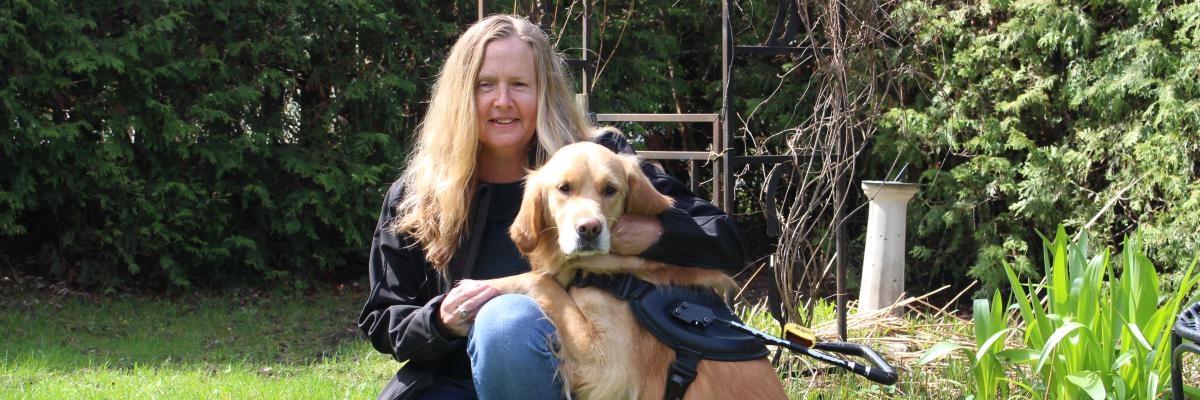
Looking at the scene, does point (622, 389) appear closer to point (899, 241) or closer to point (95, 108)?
point (899, 241)

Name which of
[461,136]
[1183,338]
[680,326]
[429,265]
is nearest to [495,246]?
[429,265]

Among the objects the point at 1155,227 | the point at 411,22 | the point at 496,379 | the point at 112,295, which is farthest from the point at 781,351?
the point at 112,295

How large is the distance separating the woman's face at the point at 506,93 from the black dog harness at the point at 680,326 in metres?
0.43

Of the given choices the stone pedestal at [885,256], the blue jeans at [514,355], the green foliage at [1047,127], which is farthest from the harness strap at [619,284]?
the stone pedestal at [885,256]

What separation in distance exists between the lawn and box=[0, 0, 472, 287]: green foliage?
0.26m

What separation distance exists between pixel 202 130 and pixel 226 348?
5.08 feet

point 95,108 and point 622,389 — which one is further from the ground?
point 95,108

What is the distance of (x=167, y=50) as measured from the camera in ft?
20.1

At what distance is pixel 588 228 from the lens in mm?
2436

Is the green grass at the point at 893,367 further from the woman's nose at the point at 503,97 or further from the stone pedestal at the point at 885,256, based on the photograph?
the woman's nose at the point at 503,97

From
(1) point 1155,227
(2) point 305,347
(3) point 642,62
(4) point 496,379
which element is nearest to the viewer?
(4) point 496,379

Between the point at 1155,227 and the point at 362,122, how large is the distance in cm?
449

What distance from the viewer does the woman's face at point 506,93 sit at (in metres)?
2.75

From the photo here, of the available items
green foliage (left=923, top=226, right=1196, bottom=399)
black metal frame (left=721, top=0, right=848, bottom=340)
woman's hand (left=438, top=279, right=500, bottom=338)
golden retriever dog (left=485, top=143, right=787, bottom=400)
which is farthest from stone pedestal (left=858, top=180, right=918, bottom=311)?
woman's hand (left=438, top=279, right=500, bottom=338)
